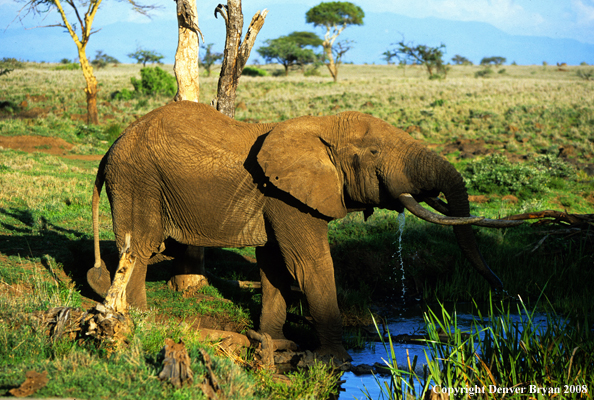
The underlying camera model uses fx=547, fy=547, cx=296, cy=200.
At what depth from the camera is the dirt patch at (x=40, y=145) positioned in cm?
1747

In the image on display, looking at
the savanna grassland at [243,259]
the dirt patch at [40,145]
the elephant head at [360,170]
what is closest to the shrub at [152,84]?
the savanna grassland at [243,259]

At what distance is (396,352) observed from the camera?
260 inches

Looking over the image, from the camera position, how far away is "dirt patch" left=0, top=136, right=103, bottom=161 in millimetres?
17469

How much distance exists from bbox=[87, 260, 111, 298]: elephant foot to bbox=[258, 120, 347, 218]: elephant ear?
8.96ft

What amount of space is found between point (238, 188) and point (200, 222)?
2.09ft

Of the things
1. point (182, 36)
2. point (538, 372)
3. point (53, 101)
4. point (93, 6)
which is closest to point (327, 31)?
point (53, 101)

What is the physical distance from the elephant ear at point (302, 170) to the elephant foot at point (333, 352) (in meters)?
1.55

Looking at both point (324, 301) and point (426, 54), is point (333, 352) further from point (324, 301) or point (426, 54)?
point (426, 54)

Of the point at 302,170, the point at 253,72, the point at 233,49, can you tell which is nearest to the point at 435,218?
the point at 302,170

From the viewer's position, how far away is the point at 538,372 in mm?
4422

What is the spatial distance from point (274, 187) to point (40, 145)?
1463cm

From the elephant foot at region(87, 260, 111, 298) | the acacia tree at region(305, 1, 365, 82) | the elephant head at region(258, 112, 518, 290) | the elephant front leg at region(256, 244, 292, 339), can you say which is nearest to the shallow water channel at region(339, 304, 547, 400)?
the elephant front leg at region(256, 244, 292, 339)

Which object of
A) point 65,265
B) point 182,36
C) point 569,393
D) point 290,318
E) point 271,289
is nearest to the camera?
point 569,393

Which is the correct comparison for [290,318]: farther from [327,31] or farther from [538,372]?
[327,31]
